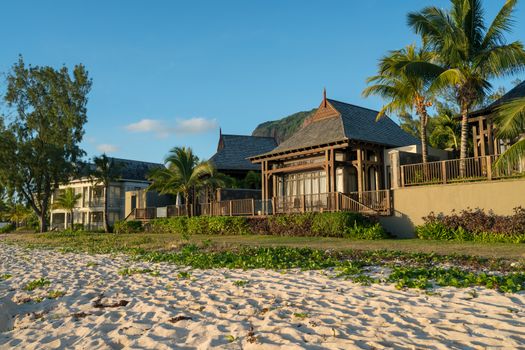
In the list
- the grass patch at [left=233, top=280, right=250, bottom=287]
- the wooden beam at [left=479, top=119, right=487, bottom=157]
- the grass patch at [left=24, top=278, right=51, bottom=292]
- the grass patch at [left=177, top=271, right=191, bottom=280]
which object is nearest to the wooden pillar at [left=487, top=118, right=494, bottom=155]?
the wooden beam at [left=479, top=119, right=487, bottom=157]

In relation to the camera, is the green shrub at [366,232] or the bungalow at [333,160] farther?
the bungalow at [333,160]

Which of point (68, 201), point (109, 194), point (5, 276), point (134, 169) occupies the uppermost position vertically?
point (134, 169)

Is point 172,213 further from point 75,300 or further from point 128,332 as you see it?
point 128,332

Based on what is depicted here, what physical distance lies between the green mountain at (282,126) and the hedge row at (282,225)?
7619 centimetres

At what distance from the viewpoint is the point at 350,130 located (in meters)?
23.3

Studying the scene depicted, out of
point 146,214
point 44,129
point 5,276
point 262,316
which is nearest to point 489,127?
point 262,316


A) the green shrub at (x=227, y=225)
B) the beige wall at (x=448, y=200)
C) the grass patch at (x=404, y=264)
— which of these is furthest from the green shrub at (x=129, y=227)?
the beige wall at (x=448, y=200)

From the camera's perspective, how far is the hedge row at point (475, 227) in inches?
592

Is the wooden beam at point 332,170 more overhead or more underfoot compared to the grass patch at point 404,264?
more overhead

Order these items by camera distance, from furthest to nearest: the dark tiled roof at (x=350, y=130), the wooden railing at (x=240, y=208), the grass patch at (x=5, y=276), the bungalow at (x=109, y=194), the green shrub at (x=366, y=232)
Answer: the bungalow at (x=109, y=194) < the wooden railing at (x=240, y=208) < the dark tiled roof at (x=350, y=130) < the green shrub at (x=366, y=232) < the grass patch at (x=5, y=276)

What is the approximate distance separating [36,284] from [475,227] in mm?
13928

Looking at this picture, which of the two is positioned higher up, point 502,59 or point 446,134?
point 502,59

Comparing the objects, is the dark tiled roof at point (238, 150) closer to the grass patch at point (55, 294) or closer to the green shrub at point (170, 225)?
the green shrub at point (170, 225)

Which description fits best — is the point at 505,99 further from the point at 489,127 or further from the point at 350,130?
the point at 350,130
